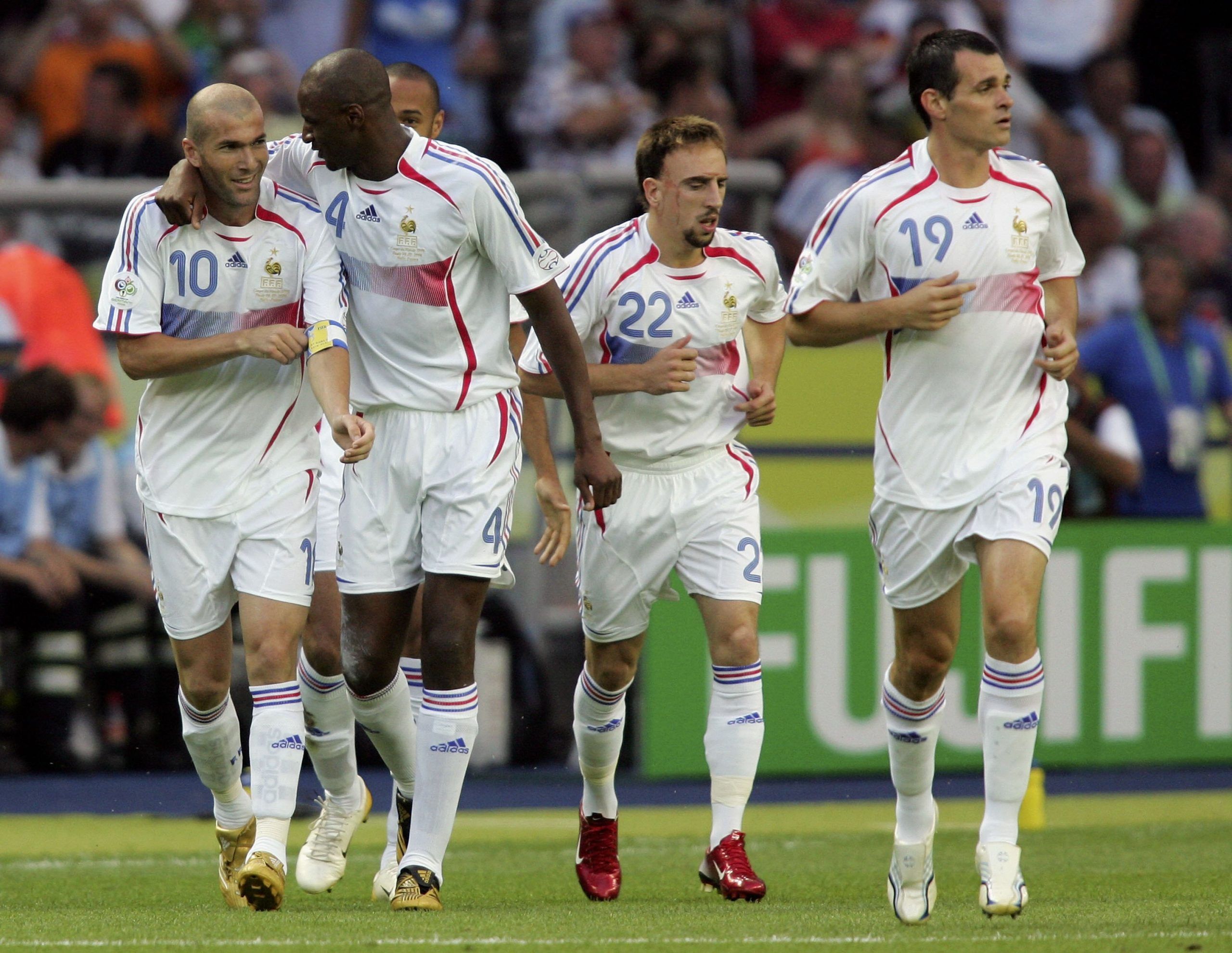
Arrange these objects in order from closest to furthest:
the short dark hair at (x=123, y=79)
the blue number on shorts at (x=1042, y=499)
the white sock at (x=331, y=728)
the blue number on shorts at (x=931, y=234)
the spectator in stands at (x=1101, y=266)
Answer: the blue number on shorts at (x=1042, y=499)
the blue number on shorts at (x=931, y=234)
the white sock at (x=331, y=728)
the short dark hair at (x=123, y=79)
the spectator in stands at (x=1101, y=266)

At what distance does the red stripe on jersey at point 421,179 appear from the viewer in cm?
600

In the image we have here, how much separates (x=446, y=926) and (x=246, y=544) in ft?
4.77

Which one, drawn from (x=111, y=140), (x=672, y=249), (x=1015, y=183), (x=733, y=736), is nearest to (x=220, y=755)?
(x=733, y=736)

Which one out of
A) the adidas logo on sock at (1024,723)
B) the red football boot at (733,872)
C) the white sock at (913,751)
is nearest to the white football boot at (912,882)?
the white sock at (913,751)

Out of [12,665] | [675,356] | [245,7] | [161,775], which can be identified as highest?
[245,7]

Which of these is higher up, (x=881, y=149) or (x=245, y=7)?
(x=245, y=7)

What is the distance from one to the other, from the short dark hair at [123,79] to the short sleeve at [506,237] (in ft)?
24.5

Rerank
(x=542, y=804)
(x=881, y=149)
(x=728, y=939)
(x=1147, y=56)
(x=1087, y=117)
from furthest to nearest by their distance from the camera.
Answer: (x=1147, y=56) → (x=1087, y=117) → (x=881, y=149) → (x=542, y=804) → (x=728, y=939)

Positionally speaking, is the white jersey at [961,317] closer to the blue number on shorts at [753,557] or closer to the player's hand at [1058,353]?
the player's hand at [1058,353]

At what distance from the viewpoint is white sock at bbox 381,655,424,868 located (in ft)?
21.4

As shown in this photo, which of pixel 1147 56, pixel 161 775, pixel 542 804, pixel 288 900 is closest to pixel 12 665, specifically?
pixel 161 775

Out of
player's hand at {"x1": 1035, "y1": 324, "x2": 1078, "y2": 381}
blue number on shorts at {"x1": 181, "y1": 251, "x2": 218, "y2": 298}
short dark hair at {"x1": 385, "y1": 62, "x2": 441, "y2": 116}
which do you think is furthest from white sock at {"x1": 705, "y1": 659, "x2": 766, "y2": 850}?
short dark hair at {"x1": 385, "y1": 62, "x2": 441, "y2": 116}

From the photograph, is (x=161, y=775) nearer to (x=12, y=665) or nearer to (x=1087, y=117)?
(x=12, y=665)

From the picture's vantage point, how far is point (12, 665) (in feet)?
35.2
